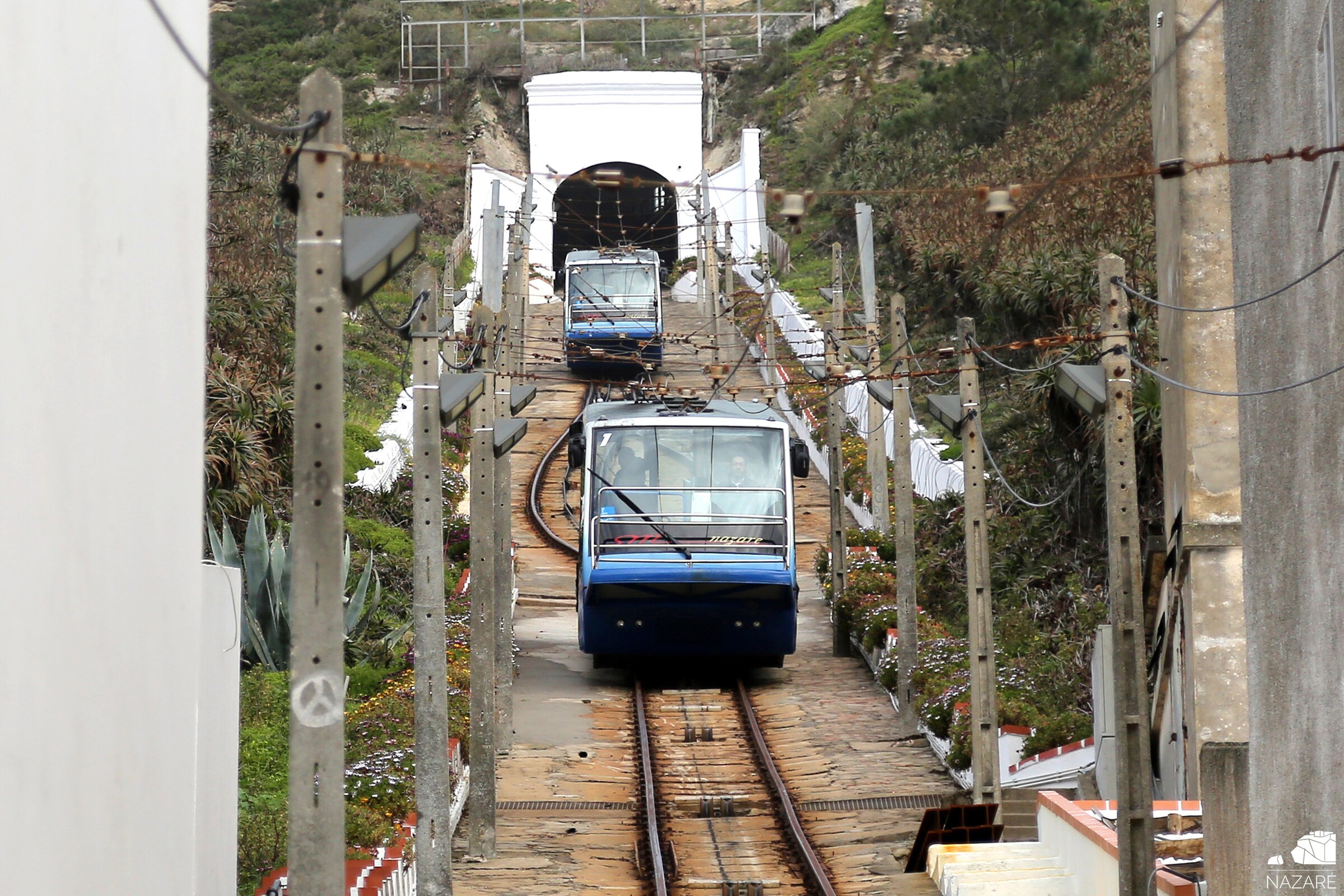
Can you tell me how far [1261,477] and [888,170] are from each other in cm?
3906

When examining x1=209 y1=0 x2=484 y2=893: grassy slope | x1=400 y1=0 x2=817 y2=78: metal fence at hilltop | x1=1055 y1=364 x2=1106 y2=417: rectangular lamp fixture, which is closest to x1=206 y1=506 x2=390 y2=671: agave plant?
x1=209 y1=0 x2=484 y2=893: grassy slope

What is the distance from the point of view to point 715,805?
53.8 feet

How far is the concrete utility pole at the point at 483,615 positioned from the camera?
14492 mm

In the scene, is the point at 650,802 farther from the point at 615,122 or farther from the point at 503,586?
the point at 615,122

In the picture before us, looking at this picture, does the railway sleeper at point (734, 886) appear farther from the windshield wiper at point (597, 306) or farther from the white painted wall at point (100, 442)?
the windshield wiper at point (597, 306)

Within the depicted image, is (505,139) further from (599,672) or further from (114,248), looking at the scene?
(114,248)

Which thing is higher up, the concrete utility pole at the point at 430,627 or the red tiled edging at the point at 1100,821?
the concrete utility pole at the point at 430,627

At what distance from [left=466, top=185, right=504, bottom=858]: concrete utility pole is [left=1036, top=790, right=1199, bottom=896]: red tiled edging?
14.9 ft

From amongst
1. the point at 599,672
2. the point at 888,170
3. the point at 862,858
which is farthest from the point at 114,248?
the point at 888,170

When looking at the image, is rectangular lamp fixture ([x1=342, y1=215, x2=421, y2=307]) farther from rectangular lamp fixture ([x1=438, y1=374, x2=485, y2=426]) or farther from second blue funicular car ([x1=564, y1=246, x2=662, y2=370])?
second blue funicular car ([x1=564, y1=246, x2=662, y2=370])

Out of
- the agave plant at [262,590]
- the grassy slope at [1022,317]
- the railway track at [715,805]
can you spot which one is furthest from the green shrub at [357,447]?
the agave plant at [262,590]

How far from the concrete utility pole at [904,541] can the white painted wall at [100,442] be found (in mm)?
10033

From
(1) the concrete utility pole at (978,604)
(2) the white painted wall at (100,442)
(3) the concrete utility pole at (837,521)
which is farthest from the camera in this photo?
(3) the concrete utility pole at (837,521)

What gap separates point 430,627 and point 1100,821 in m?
4.77
